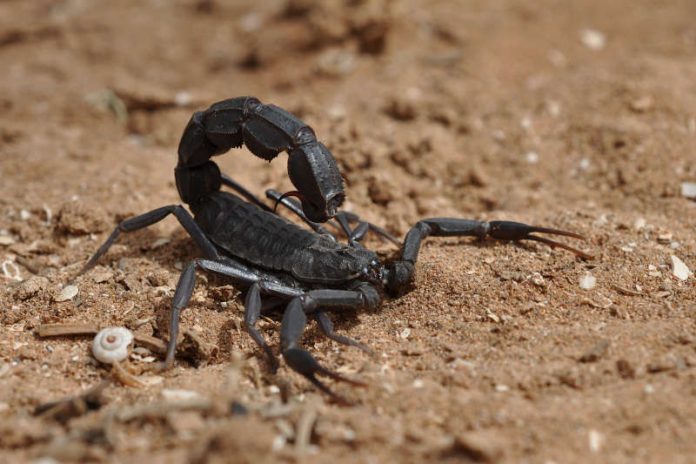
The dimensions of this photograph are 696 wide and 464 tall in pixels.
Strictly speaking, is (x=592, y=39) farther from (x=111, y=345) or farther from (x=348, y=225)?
(x=111, y=345)

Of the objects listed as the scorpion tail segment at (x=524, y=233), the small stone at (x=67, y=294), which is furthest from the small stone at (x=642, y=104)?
the small stone at (x=67, y=294)

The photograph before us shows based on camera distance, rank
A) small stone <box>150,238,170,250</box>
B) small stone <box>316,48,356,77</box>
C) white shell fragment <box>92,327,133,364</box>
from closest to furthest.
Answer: white shell fragment <box>92,327,133,364</box> < small stone <box>150,238,170,250</box> < small stone <box>316,48,356,77</box>

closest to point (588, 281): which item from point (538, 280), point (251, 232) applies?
point (538, 280)

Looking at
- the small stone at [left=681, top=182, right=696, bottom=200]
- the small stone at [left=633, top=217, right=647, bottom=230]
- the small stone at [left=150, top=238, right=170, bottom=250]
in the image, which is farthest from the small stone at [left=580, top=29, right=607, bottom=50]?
the small stone at [left=150, top=238, right=170, bottom=250]

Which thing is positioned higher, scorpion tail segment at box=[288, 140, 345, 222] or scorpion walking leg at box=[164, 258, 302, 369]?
scorpion tail segment at box=[288, 140, 345, 222]

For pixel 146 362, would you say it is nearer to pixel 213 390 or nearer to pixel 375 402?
pixel 213 390

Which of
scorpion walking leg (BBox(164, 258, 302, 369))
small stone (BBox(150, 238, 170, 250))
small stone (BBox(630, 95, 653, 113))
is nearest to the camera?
scorpion walking leg (BBox(164, 258, 302, 369))

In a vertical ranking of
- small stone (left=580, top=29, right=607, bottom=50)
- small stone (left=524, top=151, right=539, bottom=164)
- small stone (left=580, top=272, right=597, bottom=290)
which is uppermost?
small stone (left=580, top=29, right=607, bottom=50)

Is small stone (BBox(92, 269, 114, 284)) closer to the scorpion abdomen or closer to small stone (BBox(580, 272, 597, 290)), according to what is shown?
the scorpion abdomen
